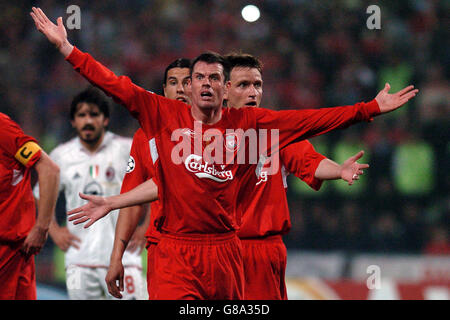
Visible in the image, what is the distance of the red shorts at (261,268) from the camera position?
184 inches

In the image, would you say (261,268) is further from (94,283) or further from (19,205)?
(94,283)

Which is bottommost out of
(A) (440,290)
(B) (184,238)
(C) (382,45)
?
(A) (440,290)

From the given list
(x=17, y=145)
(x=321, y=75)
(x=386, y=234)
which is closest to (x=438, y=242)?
(x=386, y=234)

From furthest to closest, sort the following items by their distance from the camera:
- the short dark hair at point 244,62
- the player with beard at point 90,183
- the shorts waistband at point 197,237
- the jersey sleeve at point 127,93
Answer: the player with beard at point 90,183
the short dark hair at point 244,62
the shorts waistband at point 197,237
the jersey sleeve at point 127,93

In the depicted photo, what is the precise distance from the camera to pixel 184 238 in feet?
12.4

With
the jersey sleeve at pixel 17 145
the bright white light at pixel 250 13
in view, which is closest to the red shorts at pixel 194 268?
the jersey sleeve at pixel 17 145

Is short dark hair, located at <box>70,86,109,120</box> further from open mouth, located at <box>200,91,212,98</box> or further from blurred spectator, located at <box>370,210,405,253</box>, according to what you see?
blurred spectator, located at <box>370,210,405,253</box>

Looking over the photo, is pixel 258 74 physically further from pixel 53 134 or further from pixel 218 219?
pixel 53 134

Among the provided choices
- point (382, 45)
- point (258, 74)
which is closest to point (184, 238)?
point (258, 74)

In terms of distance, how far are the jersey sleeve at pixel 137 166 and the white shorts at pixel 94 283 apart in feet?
5.17

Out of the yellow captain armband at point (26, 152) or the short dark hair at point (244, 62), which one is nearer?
the yellow captain armband at point (26, 152)

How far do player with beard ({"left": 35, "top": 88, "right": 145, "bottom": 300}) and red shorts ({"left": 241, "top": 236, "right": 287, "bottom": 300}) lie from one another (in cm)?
173

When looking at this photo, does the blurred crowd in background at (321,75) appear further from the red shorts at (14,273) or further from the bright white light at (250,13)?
the red shorts at (14,273)
